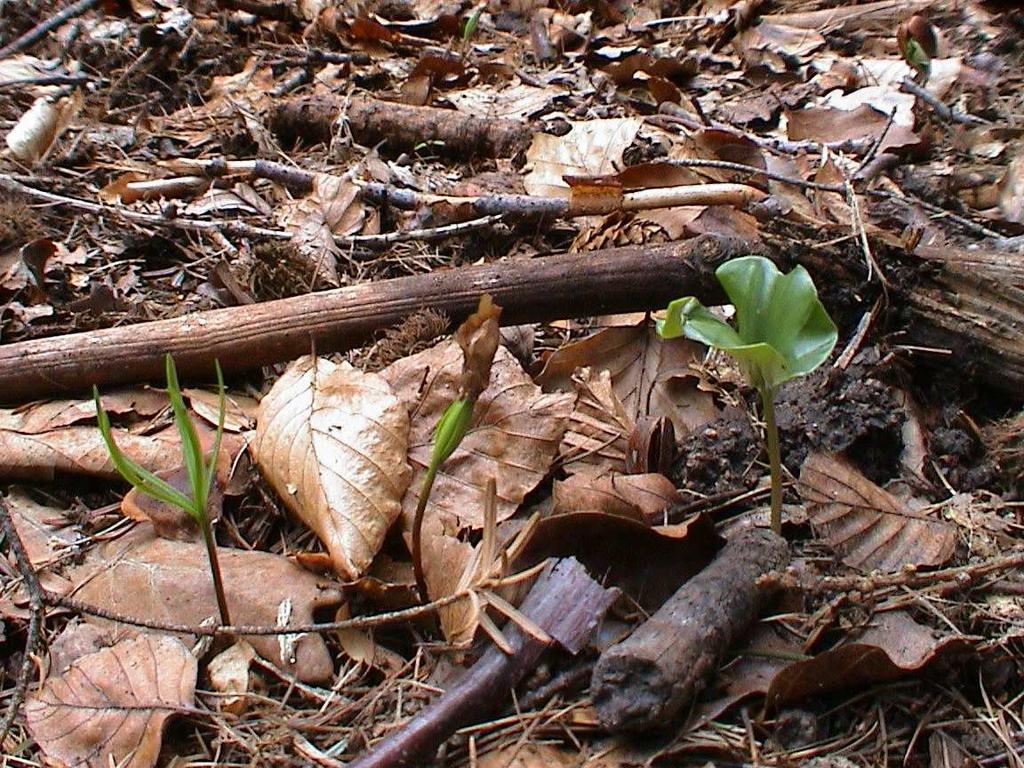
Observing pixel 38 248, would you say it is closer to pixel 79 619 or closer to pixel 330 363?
pixel 330 363

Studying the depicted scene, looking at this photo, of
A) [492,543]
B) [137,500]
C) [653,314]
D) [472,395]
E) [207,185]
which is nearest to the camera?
[472,395]

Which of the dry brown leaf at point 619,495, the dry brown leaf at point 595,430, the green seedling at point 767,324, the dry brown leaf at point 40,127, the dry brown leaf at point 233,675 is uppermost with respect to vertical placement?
the green seedling at point 767,324

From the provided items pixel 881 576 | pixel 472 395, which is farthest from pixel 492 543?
pixel 881 576

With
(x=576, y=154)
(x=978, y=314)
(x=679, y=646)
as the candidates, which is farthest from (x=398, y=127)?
(x=679, y=646)

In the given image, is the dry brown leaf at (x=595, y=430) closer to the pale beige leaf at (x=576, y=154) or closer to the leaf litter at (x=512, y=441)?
the leaf litter at (x=512, y=441)

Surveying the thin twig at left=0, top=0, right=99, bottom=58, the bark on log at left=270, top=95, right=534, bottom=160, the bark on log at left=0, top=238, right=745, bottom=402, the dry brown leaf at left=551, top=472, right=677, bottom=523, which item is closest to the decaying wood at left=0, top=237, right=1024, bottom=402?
the bark on log at left=0, top=238, right=745, bottom=402

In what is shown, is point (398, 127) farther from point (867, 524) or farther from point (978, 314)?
point (867, 524)

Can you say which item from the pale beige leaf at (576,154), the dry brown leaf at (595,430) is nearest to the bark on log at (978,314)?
the dry brown leaf at (595,430)

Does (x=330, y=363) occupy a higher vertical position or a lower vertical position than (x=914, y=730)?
higher
